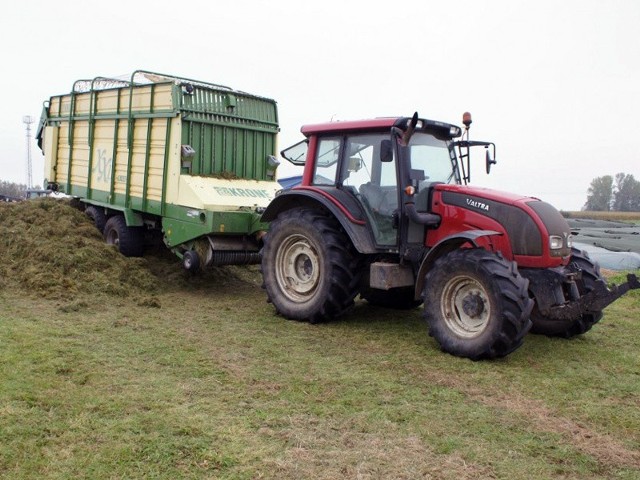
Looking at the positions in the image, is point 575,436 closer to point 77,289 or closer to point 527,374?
point 527,374

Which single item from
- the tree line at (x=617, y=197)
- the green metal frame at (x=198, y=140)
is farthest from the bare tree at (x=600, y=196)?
the green metal frame at (x=198, y=140)

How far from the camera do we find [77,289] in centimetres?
759

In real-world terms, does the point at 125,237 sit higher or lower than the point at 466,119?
lower

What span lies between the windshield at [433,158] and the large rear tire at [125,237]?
4733 millimetres

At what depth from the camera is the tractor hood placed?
18.7 feet

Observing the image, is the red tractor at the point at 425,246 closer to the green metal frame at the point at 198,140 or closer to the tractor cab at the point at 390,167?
the tractor cab at the point at 390,167

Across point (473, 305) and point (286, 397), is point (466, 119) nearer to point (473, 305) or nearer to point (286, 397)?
point (473, 305)

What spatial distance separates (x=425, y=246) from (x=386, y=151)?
1.07 meters

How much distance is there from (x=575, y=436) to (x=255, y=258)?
17.3 feet

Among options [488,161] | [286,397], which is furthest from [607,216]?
[286,397]

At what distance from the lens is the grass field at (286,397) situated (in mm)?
3443

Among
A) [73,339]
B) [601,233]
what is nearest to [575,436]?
[73,339]

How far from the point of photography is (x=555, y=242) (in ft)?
18.9

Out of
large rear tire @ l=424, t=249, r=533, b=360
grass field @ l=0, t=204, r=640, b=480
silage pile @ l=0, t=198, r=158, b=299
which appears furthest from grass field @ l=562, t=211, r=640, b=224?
large rear tire @ l=424, t=249, r=533, b=360
